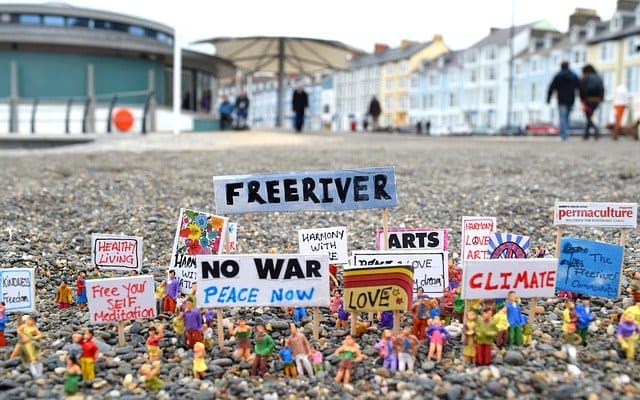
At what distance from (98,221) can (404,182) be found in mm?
4246

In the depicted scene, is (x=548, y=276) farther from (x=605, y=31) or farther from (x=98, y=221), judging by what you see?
(x=605, y=31)

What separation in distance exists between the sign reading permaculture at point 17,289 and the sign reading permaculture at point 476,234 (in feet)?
7.49

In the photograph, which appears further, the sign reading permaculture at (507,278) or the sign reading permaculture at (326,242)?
the sign reading permaculture at (326,242)

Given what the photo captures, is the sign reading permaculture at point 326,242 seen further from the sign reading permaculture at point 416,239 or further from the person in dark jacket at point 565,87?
the person in dark jacket at point 565,87

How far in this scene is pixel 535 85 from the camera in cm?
6581

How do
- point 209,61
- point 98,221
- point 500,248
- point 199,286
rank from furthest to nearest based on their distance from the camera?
point 209,61 < point 98,221 < point 500,248 < point 199,286

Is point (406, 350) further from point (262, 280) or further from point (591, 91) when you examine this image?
point (591, 91)

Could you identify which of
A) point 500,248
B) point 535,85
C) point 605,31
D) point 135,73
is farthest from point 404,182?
point 535,85

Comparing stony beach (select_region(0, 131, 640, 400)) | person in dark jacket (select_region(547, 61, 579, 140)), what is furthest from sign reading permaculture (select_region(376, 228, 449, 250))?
person in dark jacket (select_region(547, 61, 579, 140))

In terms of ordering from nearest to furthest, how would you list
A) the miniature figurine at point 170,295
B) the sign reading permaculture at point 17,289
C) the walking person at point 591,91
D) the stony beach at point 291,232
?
1. the stony beach at point 291,232
2. the sign reading permaculture at point 17,289
3. the miniature figurine at point 170,295
4. the walking person at point 591,91

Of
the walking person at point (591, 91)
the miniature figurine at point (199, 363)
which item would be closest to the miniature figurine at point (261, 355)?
the miniature figurine at point (199, 363)

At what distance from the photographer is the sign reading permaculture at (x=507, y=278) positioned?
9.01ft

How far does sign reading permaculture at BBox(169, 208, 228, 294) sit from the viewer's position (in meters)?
3.39

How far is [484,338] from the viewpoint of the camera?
258 cm
